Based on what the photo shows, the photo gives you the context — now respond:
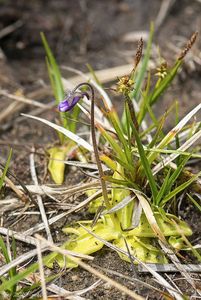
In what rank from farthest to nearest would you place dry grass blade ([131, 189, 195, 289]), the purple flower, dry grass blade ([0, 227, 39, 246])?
1. dry grass blade ([0, 227, 39, 246])
2. dry grass blade ([131, 189, 195, 289])
3. the purple flower

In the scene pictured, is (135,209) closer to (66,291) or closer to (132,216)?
(132,216)

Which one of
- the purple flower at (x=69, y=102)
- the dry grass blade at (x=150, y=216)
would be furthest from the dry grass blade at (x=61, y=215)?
the purple flower at (x=69, y=102)

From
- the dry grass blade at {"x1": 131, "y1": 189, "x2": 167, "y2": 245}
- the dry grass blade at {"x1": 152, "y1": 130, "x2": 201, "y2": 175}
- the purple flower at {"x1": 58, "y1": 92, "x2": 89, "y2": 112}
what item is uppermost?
the purple flower at {"x1": 58, "y1": 92, "x2": 89, "y2": 112}

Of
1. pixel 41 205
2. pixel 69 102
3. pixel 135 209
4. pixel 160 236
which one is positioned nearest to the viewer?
pixel 69 102

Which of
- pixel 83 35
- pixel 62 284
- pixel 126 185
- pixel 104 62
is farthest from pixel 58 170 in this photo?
pixel 83 35

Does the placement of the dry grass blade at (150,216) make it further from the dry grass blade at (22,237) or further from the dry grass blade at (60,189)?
the dry grass blade at (22,237)

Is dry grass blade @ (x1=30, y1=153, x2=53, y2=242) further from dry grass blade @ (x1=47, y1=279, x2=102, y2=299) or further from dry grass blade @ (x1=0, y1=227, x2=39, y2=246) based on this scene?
dry grass blade @ (x1=47, y1=279, x2=102, y2=299)

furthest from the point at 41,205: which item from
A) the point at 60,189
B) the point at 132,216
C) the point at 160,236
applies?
the point at 160,236

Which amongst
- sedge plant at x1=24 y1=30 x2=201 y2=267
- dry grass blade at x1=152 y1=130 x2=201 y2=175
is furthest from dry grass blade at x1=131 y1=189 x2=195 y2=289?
dry grass blade at x1=152 y1=130 x2=201 y2=175

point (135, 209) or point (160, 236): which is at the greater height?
point (135, 209)

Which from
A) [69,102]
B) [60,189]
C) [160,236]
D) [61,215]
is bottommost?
[160,236]

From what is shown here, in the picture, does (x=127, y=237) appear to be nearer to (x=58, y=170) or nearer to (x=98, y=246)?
(x=98, y=246)

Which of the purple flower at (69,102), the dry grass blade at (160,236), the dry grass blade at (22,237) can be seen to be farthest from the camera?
the dry grass blade at (22,237)
